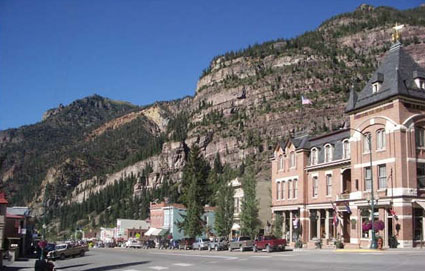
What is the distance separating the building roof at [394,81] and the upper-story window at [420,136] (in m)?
2.72

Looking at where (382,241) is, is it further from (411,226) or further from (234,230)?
(234,230)

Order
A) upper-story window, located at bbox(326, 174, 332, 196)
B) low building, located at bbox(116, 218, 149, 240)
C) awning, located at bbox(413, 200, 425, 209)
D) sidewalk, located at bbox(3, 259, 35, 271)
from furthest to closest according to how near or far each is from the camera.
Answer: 1. low building, located at bbox(116, 218, 149, 240)
2. upper-story window, located at bbox(326, 174, 332, 196)
3. awning, located at bbox(413, 200, 425, 209)
4. sidewalk, located at bbox(3, 259, 35, 271)

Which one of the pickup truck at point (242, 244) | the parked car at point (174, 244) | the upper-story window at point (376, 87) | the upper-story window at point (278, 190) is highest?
the upper-story window at point (376, 87)

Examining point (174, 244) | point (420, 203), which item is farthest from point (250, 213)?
point (420, 203)

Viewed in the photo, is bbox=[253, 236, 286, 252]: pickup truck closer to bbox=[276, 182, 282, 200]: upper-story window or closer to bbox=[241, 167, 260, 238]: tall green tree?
bbox=[241, 167, 260, 238]: tall green tree

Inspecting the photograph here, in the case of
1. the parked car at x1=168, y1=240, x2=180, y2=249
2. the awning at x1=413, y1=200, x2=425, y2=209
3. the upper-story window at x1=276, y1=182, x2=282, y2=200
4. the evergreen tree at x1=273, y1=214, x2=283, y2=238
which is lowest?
the parked car at x1=168, y1=240, x2=180, y2=249

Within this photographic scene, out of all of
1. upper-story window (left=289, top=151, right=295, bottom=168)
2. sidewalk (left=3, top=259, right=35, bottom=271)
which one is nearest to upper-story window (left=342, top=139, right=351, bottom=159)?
upper-story window (left=289, top=151, right=295, bottom=168)

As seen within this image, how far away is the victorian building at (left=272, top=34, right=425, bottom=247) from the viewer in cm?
4338

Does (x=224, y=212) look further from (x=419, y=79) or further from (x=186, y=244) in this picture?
(x=419, y=79)

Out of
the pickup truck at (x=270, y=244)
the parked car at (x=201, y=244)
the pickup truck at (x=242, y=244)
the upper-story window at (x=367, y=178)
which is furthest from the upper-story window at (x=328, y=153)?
the parked car at (x=201, y=244)

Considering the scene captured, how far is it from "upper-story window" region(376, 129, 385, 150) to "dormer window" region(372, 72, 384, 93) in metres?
3.79

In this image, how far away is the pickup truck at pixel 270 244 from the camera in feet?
159

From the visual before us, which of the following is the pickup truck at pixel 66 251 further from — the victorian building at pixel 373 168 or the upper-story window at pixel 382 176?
the upper-story window at pixel 382 176

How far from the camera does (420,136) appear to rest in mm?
44844
